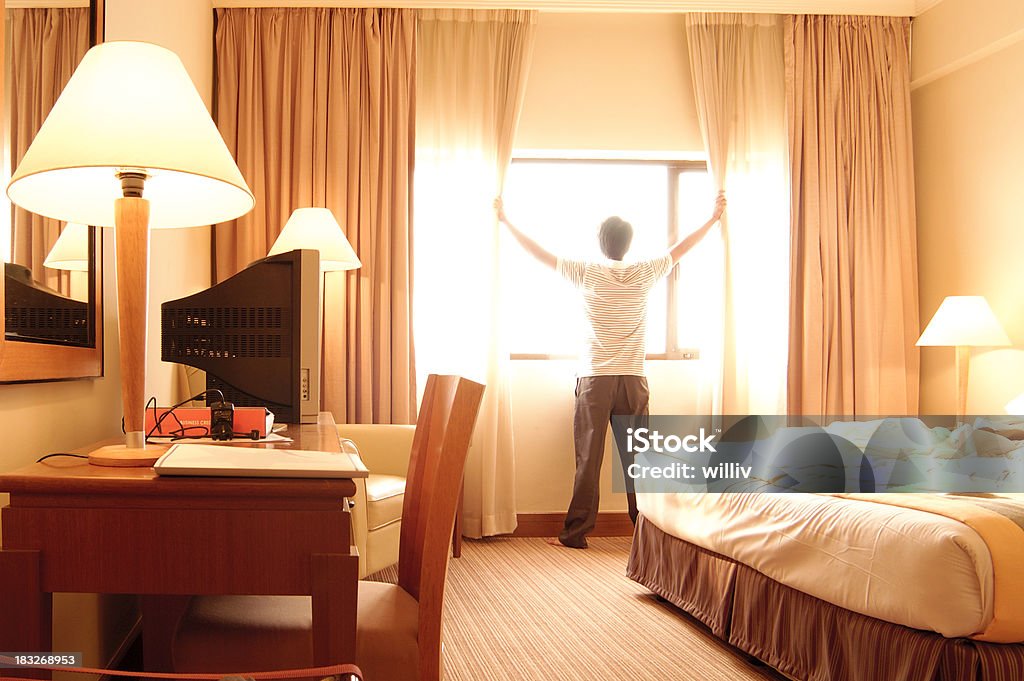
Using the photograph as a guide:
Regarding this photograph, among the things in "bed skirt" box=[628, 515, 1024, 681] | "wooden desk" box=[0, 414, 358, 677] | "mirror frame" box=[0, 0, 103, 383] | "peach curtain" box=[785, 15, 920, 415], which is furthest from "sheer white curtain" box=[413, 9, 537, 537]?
"wooden desk" box=[0, 414, 358, 677]

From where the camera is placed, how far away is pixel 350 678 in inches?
36.5

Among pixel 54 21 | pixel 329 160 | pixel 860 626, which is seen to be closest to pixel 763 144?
pixel 329 160

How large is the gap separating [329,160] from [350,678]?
363cm

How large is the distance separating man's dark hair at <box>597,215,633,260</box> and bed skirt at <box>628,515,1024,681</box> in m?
1.53

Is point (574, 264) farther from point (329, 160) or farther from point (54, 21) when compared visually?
point (54, 21)

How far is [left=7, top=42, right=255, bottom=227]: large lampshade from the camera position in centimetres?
128

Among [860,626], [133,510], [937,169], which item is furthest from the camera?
[937,169]


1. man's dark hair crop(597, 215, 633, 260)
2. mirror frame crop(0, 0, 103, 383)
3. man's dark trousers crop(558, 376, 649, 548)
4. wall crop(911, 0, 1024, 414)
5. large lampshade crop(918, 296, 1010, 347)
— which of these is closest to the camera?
mirror frame crop(0, 0, 103, 383)

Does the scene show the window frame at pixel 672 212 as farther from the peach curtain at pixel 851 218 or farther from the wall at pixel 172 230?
Result: the wall at pixel 172 230

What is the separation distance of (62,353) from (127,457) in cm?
56

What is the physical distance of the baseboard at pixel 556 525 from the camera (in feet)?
14.6

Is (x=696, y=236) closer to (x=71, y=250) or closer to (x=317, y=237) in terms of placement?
(x=317, y=237)

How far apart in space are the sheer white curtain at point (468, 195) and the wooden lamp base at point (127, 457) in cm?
294

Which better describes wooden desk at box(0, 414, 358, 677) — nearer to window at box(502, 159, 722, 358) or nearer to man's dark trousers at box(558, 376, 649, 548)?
man's dark trousers at box(558, 376, 649, 548)
